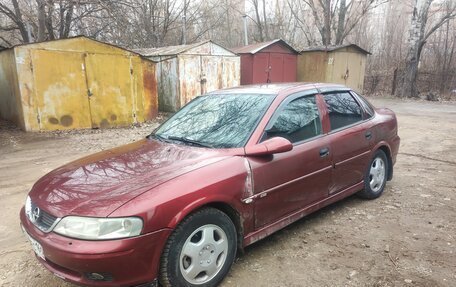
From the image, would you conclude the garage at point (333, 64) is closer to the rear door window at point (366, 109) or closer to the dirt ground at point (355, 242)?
the dirt ground at point (355, 242)

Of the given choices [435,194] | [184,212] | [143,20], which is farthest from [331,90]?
[143,20]

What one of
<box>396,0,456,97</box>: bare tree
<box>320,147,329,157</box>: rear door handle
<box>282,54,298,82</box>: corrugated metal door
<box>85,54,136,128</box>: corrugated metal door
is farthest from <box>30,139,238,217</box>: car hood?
<box>396,0,456,97</box>: bare tree

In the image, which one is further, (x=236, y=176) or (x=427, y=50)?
(x=427, y=50)

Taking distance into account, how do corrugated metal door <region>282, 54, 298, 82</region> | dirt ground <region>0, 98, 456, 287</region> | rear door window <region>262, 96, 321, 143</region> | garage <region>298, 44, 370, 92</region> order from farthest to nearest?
garage <region>298, 44, 370, 92</region> → corrugated metal door <region>282, 54, 298, 82</region> → rear door window <region>262, 96, 321, 143</region> → dirt ground <region>0, 98, 456, 287</region>

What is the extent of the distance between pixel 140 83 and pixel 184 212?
30.3 feet

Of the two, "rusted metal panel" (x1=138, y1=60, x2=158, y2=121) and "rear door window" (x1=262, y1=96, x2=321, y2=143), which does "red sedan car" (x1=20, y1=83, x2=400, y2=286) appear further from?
"rusted metal panel" (x1=138, y1=60, x2=158, y2=121)

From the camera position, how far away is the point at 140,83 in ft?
36.8

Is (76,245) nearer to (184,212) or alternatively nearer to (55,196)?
(55,196)

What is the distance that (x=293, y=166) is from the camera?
3.44 metres

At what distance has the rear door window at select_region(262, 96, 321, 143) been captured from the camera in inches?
137

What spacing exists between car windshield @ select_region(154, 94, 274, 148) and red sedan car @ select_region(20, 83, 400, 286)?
15 millimetres

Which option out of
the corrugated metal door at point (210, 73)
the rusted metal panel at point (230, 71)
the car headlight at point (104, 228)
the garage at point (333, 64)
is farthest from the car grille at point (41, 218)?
the garage at point (333, 64)

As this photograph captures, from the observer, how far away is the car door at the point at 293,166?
3219 millimetres

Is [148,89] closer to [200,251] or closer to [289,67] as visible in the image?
[289,67]
